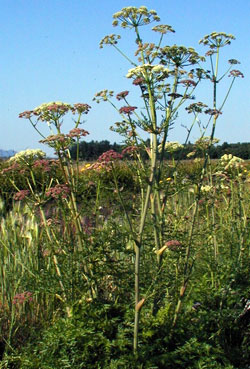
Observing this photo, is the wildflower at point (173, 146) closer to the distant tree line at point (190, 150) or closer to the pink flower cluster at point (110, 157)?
the distant tree line at point (190, 150)

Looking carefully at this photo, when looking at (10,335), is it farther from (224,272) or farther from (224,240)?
(224,240)

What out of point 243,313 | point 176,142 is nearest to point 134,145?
point 176,142

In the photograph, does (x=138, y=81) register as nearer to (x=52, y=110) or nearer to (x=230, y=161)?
(x=52, y=110)

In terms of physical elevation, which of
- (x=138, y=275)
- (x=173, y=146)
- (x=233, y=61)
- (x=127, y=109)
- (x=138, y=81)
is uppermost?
(x=233, y=61)

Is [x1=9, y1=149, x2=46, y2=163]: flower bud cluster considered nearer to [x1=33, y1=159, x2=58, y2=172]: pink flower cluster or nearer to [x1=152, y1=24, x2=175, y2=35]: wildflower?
[x1=33, y1=159, x2=58, y2=172]: pink flower cluster

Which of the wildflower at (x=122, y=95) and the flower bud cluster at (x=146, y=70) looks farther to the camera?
the wildflower at (x=122, y=95)

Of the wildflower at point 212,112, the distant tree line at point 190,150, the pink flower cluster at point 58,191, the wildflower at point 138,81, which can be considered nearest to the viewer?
the wildflower at point 138,81

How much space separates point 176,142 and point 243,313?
1.42m

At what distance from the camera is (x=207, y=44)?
3768 millimetres

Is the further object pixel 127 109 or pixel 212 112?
pixel 212 112

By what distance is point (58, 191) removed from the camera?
122 inches

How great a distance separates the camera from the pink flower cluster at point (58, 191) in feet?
10.1

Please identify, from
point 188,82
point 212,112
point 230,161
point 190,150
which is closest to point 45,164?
point 188,82

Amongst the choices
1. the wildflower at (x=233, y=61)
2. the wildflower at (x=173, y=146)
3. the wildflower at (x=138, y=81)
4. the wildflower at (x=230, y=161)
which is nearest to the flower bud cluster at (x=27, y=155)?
the wildflower at (x=138, y=81)
